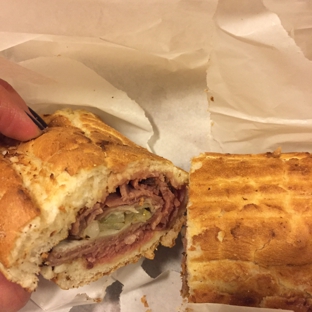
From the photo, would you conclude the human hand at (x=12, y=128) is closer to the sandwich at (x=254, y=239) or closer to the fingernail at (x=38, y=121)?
the fingernail at (x=38, y=121)

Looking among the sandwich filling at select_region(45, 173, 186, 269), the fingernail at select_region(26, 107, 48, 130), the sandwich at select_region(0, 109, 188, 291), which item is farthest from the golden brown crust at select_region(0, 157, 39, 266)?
the fingernail at select_region(26, 107, 48, 130)

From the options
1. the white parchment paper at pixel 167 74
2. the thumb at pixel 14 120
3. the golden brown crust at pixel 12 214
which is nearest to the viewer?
the golden brown crust at pixel 12 214

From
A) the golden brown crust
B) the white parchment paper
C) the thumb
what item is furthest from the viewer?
the white parchment paper

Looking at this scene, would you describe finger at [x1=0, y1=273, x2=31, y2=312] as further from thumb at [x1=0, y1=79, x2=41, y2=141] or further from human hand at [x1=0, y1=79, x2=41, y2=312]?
thumb at [x1=0, y1=79, x2=41, y2=141]

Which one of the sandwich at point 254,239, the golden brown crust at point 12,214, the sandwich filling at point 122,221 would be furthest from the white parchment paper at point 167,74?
the golden brown crust at point 12,214

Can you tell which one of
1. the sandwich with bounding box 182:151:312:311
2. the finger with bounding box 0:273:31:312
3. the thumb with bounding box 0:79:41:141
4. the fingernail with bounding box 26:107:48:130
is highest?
the thumb with bounding box 0:79:41:141

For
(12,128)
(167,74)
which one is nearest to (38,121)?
(12,128)

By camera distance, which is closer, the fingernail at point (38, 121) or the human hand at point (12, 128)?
the human hand at point (12, 128)
